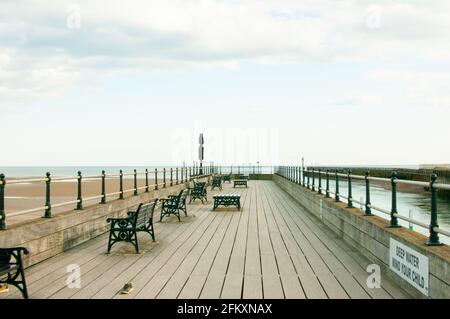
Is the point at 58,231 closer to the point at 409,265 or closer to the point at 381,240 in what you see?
the point at 381,240

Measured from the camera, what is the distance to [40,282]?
247 inches

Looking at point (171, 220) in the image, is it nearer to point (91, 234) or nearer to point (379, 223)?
point (91, 234)

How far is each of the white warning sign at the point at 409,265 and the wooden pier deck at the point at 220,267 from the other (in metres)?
0.24

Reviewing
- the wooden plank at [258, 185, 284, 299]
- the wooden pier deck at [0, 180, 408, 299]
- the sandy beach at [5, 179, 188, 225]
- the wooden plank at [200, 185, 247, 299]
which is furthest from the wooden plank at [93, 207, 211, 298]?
the sandy beach at [5, 179, 188, 225]

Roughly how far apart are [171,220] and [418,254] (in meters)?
9.04

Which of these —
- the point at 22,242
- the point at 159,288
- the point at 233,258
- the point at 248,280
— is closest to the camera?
the point at 159,288

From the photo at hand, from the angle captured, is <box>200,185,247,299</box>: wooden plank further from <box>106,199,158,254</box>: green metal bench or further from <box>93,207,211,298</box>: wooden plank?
<box>106,199,158,254</box>: green metal bench

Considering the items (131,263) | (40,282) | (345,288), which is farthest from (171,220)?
(345,288)

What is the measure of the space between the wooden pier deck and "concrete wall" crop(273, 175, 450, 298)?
0.20 metres

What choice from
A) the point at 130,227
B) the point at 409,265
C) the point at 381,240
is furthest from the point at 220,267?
the point at 409,265

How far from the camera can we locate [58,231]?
8344 mm

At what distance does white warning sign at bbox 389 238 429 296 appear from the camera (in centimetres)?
513

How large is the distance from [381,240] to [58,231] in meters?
5.45

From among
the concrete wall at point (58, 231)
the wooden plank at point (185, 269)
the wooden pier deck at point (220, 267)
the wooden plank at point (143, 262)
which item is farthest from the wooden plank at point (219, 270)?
the concrete wall at point (58, 231)
